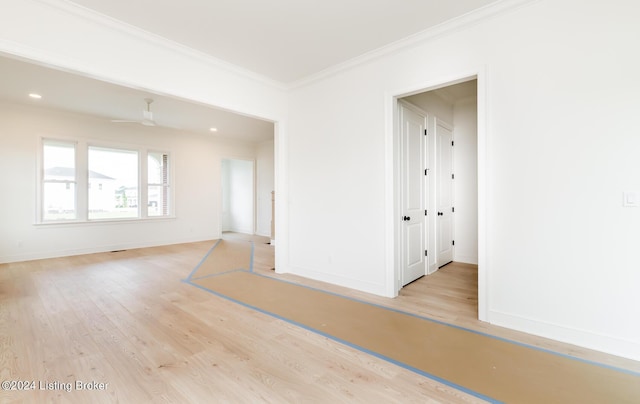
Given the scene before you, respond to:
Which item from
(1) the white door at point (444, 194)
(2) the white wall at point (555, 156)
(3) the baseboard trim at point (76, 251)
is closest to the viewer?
(2) the white wall at point (555, 156)

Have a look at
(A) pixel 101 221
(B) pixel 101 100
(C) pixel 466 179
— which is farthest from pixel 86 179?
(C) pixel 466 179

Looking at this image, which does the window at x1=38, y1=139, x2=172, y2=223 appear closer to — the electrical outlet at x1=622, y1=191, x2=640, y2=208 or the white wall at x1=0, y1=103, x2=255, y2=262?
the white wall at x1=0, y1=103, x2=255, y2=262

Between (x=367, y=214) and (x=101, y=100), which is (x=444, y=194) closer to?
(x=367, y=214)

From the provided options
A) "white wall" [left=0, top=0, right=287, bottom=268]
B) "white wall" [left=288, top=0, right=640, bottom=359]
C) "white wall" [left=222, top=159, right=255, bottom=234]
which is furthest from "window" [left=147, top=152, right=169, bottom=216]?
"white wall" [left=288, top=0, right=640, bottom=359]

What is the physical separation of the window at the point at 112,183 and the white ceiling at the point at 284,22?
15.1 ft

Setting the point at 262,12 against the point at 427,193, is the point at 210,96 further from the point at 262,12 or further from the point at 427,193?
the point at 427,193

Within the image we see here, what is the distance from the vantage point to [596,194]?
224cm

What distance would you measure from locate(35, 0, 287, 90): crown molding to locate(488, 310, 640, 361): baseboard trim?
413 centimetres

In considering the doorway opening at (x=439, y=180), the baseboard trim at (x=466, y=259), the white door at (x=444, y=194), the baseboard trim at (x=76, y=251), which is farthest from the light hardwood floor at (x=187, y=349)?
the baseboard trim at (x=76, y=251)

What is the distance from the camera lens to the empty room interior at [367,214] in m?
2.03

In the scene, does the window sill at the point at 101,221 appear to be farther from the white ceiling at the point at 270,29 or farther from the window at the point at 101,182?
the white ceiling at the point at 270,29

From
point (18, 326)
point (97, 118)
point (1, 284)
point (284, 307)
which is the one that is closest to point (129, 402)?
point (284, 307)

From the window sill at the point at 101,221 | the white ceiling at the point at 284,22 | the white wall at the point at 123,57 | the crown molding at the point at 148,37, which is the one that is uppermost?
the white ceiling at the point at 284,22

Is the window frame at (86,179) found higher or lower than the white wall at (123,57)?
lower
